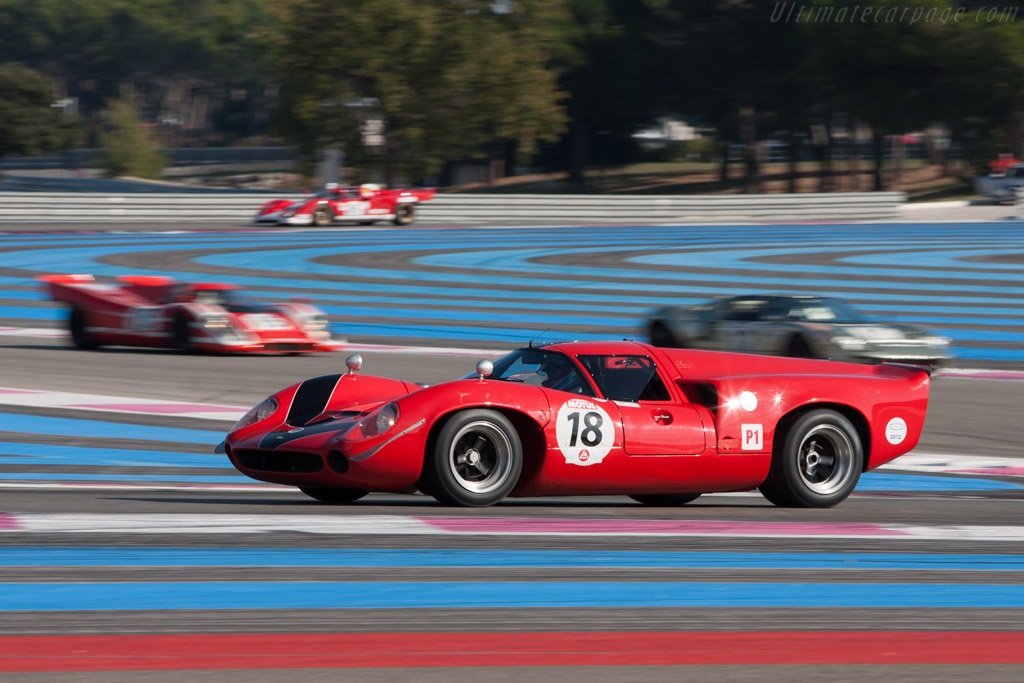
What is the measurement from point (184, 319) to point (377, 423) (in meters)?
10.3

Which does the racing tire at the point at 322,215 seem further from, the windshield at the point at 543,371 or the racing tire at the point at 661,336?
the windshield at the point at 543,371

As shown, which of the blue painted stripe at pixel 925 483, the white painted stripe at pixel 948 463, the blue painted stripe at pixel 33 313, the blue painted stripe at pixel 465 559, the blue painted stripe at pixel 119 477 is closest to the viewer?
the blue painted stripe at pixel 465 559

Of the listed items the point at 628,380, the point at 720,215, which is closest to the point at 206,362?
the point at 628,380

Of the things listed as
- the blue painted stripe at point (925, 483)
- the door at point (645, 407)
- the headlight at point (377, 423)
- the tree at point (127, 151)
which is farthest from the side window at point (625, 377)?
the tree at point (127, 151)

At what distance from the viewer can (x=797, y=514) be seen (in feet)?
26.0

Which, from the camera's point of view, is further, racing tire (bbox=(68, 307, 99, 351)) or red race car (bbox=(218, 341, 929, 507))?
racing tire (bbox=(68, 307, 99, 351))

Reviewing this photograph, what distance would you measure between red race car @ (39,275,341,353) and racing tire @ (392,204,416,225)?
24.3m

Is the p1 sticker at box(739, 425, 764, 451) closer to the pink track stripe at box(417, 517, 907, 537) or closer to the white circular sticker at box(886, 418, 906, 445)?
the pink track stripe at box(417, 517, 907, 537)

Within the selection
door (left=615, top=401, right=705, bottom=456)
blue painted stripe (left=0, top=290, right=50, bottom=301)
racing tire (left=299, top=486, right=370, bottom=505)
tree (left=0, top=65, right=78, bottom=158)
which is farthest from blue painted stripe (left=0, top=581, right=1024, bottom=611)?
tree (left=0, top=65, right=78, bottom=158)

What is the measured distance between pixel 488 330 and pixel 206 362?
5.30 meters

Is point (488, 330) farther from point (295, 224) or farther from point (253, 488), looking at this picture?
point (295, 224)

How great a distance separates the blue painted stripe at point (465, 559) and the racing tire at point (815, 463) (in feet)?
4.95

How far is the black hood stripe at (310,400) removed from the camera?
793 centimetres

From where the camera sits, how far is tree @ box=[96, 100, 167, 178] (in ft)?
263
